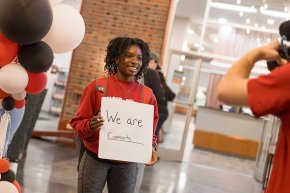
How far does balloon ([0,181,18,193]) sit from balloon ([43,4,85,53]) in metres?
0.76

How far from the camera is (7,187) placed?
7.59 ft

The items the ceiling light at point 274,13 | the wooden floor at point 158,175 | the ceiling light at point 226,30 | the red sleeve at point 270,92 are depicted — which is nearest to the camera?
the red sleeve at point 270,92

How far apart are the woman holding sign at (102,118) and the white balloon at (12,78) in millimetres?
362

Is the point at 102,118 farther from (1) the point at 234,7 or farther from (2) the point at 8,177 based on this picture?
(1) the point at 234,7

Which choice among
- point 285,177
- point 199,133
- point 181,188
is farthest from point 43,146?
point 285,177

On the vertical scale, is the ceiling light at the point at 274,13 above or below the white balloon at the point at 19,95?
above

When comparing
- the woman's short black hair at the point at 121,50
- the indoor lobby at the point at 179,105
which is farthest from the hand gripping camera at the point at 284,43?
the indoor lobby at the point at 179,105

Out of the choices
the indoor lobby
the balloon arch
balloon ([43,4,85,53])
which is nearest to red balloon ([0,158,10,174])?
the balloon arch

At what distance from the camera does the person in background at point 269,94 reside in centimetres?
126

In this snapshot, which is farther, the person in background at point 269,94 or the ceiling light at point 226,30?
the ceiling light at point 226,30

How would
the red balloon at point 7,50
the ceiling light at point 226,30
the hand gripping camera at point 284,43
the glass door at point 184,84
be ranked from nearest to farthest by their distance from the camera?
1. the hand gripping camera at point 284,43
2. the red balloon at point 7,50
3. the glass door at point 184,84
4. the ceiling light at point 226,30

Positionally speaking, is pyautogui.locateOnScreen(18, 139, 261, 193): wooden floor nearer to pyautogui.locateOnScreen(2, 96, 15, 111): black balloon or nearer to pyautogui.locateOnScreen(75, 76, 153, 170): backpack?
pyautogui.locateOnScreen(75, 76, 153, 170): backpack

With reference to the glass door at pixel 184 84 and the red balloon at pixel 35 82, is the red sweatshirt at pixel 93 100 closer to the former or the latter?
the red balloon at pixel 35 82

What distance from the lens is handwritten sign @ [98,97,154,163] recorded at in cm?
232
